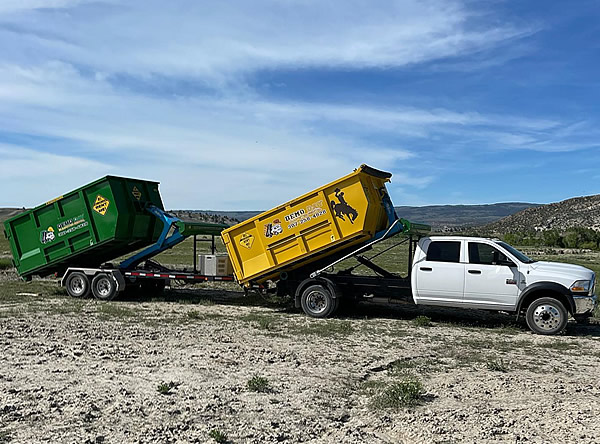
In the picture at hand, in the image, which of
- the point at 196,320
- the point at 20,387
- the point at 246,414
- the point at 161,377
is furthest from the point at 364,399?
the point at 196,320

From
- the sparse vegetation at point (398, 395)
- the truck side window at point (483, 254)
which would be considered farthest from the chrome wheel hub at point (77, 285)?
the sparse vegetation at point (398, 395)

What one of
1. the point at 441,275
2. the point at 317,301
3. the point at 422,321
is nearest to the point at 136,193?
the point at 317,301

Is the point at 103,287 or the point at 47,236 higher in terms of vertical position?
the point at 47,236

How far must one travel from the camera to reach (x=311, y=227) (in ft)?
43.6

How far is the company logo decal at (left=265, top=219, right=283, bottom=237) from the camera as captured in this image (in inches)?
536

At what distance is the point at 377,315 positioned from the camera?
1410cm

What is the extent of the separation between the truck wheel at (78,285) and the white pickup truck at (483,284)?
671cm

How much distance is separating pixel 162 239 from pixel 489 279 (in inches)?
327

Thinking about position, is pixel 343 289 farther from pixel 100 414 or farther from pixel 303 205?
pixel 100 414

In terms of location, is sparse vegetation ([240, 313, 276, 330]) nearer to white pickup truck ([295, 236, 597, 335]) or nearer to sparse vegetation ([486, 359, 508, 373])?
white pickup truck ([295, 236, 597, 335])

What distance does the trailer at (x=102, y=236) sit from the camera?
15.8 meters

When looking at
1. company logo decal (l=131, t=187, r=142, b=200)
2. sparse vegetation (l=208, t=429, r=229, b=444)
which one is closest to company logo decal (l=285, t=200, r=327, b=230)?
company logo decal (l=131, t=187, r=142, b=200)

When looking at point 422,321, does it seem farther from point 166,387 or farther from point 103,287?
point 103,287

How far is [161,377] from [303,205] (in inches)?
237
